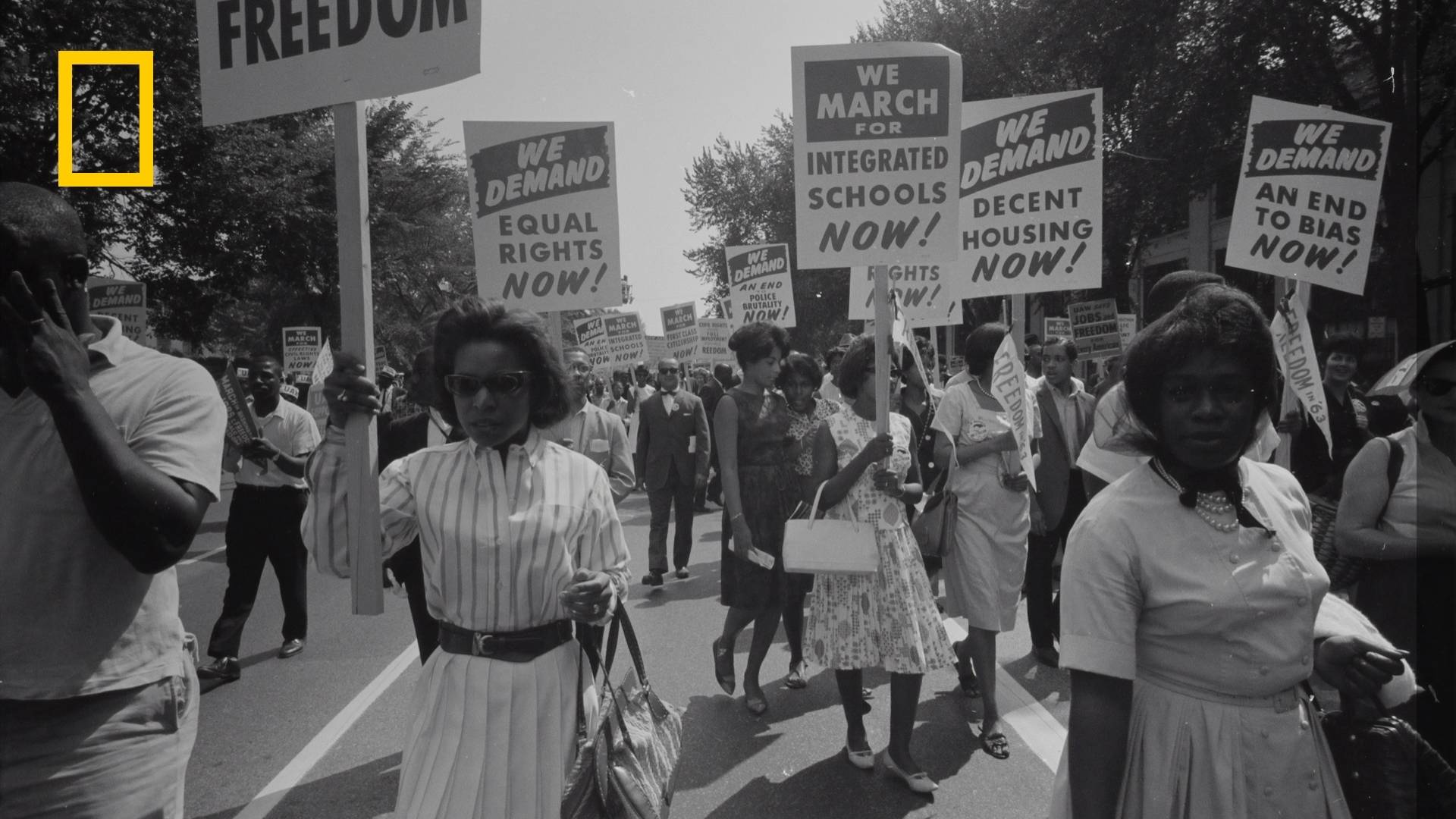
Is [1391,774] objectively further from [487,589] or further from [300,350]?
[300,350]

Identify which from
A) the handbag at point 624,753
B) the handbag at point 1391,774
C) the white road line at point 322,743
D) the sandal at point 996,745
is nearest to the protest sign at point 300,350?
the white road line at point 322,743

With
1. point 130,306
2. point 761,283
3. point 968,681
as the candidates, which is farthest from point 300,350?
point 968,681

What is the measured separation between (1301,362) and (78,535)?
19.2 ft

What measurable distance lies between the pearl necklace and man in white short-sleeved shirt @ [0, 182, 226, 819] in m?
1.96

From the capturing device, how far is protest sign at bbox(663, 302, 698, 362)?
64.6ft

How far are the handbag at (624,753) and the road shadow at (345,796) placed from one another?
7.10 ft

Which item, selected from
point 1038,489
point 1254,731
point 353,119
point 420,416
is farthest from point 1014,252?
point 1254,731

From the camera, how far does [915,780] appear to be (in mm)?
4543

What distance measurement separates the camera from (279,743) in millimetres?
5492

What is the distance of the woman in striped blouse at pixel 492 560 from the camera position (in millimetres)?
2596

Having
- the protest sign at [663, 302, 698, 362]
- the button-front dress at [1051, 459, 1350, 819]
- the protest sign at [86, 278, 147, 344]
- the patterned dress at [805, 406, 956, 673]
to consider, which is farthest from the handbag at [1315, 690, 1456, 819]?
the protest sign at [663, 302, 698, 362]

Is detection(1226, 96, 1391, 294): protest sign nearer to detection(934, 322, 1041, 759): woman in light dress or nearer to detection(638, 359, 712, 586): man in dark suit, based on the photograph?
detection(934, 322, 1041, 759): woman in light dress

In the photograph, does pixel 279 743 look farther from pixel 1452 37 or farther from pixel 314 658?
pixel 1452 37

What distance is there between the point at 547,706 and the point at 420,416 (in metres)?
3.59
